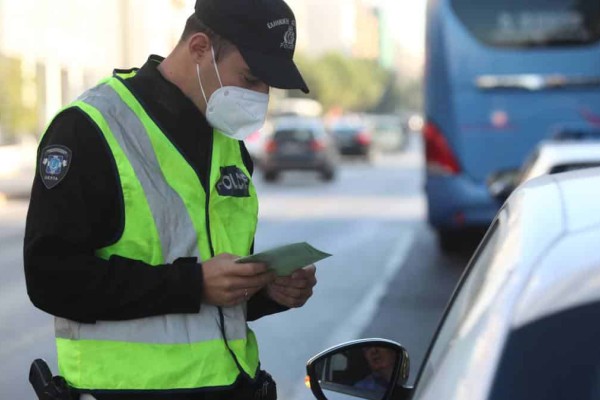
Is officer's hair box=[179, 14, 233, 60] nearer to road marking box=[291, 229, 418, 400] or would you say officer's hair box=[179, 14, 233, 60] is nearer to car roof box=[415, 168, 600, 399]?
car roof box=[415, 168, 600, 399]

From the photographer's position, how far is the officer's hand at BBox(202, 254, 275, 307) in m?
2.92

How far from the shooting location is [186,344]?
9.67ft

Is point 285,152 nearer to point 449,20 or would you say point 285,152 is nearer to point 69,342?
point 449,20

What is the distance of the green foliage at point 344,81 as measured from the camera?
340 ft

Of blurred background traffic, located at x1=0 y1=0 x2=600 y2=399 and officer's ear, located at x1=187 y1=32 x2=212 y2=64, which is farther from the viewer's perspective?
blurred background traffic, located at x1=0 y1=0 x2=600 y2=399

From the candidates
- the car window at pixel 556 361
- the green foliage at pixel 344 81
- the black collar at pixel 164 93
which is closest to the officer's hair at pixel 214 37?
the black collar at pixel 164 93

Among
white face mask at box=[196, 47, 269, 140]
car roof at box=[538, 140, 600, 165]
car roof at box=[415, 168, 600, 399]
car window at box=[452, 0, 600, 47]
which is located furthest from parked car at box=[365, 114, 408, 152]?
car roof at box=[415, 168, 600, 399]

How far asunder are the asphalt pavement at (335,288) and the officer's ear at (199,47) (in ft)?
15.5

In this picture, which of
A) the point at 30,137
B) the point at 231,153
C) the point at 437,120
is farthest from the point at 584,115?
the point at 30,137

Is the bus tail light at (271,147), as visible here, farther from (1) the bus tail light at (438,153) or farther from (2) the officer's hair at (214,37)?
(2) the officer's hair at (214,37)

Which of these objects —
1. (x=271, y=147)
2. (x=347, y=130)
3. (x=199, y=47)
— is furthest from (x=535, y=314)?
(x=347, y=130)

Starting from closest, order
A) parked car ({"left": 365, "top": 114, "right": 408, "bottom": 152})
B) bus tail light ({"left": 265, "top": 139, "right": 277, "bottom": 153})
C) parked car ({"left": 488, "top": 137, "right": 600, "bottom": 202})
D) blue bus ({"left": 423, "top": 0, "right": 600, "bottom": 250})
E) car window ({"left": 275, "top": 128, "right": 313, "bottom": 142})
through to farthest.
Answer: parked car ({"left": 488, "top": 137, "right": 600, "bottom": 202}) < blue bus ({"left": 423, "top": 0, "right": 600, "bottom": 250}) < bus tail light ({"left": 265, "top": 139, "right": 277, "bottom": 153}) < car window ({"left": 275, "top": 128, "right": 313, "bottom": 142}) < parked car ({"left": 365, "top": 114, "right": 408, "bottom": 152})

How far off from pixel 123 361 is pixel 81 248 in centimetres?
26

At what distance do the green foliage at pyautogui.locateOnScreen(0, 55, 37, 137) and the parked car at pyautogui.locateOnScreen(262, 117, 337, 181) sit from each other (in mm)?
6767
